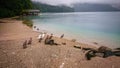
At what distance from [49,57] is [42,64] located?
0.83m

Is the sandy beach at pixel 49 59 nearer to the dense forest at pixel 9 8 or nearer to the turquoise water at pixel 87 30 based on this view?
the turquoise water at pixel 87 30

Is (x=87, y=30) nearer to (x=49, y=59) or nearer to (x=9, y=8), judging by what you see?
(x=49, y=59)

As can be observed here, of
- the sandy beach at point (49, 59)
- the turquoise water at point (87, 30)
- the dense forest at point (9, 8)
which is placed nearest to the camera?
the sandy beach at point (49, 59)

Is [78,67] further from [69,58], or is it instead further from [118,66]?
[118,66]

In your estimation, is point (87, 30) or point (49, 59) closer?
point (49, 59)

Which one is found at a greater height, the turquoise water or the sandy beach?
the sandy beach

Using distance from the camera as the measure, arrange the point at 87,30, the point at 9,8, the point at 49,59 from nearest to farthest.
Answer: the point at 49,59
the point at 87,30
the point at 9,8

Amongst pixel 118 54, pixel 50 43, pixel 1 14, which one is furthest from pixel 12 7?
pixel 118 54

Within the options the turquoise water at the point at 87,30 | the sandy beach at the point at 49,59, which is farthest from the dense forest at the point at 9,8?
the sandy beach at the point at 49,59

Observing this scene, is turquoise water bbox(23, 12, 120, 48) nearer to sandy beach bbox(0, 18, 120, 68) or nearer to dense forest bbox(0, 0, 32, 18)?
sandy beach bbox(0, 18, 120, 68)

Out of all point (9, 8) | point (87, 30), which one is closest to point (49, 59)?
point (87, 30)

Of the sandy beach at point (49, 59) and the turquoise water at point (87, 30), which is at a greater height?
the sandy beach at point (49, 59)

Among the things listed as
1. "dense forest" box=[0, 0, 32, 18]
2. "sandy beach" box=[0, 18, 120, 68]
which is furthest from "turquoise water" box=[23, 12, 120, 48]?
"dense forest" box=[0, 0, 32, 18]

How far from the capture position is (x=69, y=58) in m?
7.07
